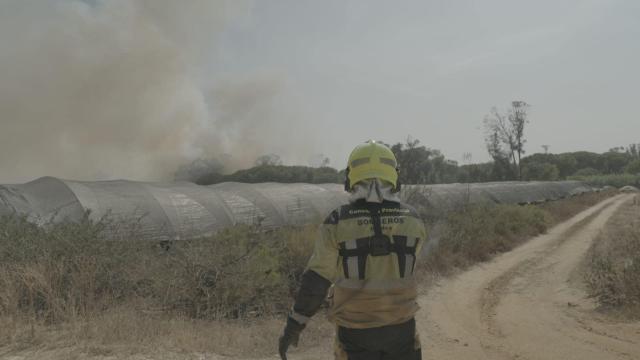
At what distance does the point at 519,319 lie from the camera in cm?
723

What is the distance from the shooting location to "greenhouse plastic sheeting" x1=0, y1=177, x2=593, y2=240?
8.84 m

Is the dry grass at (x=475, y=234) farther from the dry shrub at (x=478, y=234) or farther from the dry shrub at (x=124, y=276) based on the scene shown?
the dry shrub at (x=124, y=276)

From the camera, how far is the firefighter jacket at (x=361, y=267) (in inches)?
102

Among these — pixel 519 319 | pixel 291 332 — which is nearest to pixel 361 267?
pixel 291 332

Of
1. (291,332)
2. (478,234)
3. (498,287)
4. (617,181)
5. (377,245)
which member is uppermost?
(377,245)

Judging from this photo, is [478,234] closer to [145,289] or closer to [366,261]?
[145,289]

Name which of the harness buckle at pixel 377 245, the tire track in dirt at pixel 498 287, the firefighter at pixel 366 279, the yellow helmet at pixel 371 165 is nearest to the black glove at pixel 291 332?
the firefighter at pixel 366 279

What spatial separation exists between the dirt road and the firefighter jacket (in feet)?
11.3

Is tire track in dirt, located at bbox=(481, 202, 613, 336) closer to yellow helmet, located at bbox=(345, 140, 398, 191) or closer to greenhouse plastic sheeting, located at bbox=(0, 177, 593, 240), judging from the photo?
greenhouse plastic sheeting, located at bbox=(0, 177, 593, 240)

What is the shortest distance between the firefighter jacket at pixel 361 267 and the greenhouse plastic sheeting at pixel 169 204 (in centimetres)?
528

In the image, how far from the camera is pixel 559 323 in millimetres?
6977

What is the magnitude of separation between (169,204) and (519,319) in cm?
714

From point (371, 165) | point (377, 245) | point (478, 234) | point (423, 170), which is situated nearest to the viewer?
point (377, 245)

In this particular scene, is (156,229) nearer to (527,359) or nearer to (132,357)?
(132,357)
